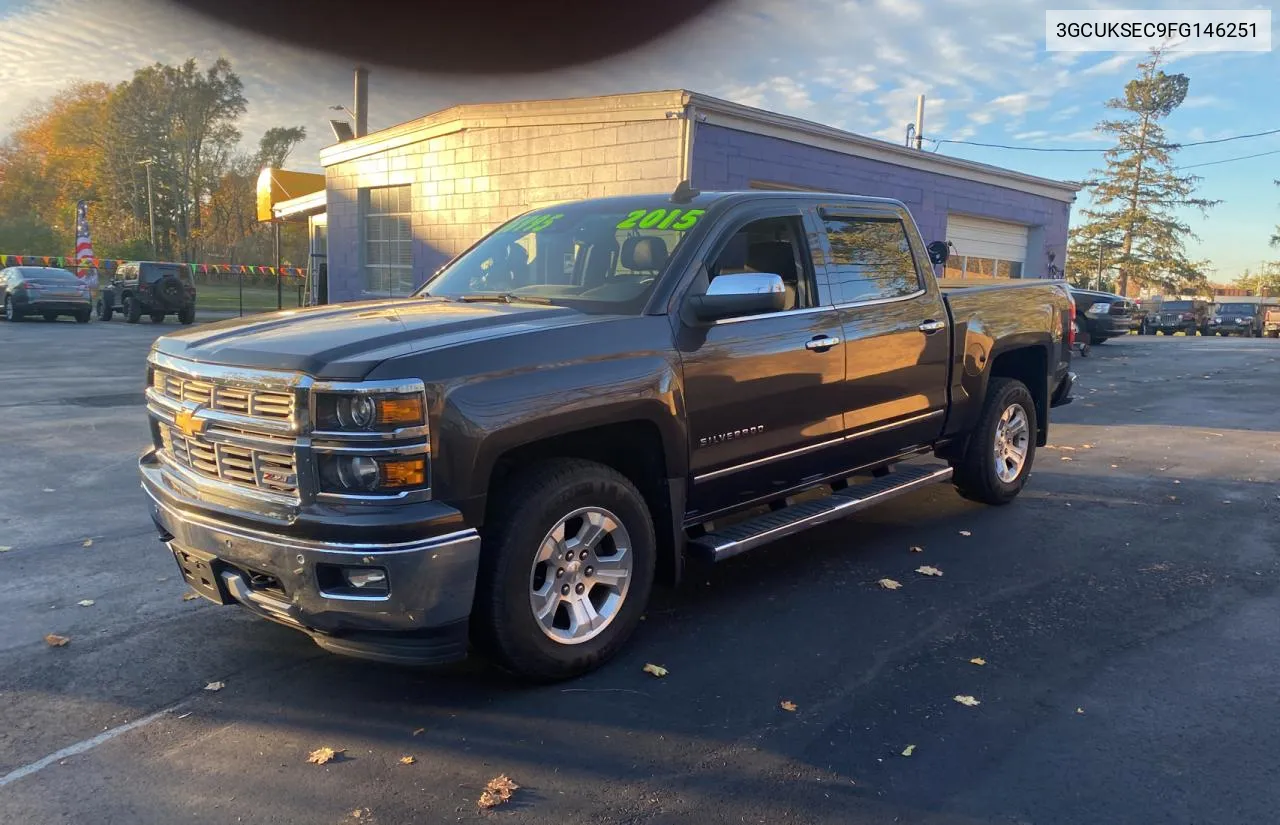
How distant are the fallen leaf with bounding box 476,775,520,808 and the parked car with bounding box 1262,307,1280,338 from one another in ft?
141

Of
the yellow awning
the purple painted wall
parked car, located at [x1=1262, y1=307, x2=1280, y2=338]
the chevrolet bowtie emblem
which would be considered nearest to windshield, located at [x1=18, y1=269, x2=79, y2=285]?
the yellow awning

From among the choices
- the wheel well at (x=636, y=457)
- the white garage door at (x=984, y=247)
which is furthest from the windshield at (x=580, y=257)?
the white garage door at (x=984, y=247)

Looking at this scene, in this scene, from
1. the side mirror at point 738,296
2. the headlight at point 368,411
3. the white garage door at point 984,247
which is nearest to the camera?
the headlight at point 368,411

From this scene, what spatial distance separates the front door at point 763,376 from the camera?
414cm

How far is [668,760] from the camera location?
313 cm

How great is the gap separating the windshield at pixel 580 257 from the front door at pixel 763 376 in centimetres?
27

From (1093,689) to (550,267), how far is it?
311 cm

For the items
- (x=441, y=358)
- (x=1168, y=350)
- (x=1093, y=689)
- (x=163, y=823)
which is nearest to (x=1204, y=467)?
(x=1093, y=689)

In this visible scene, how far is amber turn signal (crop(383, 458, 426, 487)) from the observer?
312 centimetres

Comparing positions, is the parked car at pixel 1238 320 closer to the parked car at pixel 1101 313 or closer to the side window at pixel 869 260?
the parked car at pixel 1101 313

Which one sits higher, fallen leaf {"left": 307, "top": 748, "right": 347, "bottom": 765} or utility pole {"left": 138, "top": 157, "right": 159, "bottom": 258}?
utility pole {"left": 138, "top": 157, "right": 159, "bottom": 258}

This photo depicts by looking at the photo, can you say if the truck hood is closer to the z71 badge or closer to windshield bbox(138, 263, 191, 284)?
the z71 badge

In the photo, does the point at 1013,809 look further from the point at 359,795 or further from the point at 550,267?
the point at 550,267

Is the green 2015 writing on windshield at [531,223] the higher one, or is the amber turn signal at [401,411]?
the green 2015 writing on windshield at [531,223]
